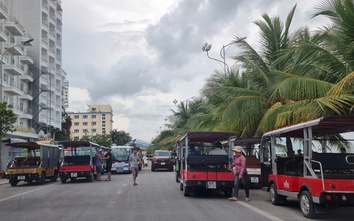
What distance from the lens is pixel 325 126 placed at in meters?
11.6

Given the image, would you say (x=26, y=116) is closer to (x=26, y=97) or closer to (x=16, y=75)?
(x=26, y=97)

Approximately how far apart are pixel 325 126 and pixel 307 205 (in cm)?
234

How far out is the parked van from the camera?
2348cm

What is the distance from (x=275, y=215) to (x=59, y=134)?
65915mm

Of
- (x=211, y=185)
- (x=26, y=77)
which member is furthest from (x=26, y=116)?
(x=211, y=185)

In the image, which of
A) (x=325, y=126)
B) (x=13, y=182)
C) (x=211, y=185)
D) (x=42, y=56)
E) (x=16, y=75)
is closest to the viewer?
(x=325, y=126)

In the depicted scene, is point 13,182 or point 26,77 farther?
point 26,77

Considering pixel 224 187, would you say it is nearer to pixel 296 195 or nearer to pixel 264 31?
pixel 296 195

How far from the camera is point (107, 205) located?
13.1m

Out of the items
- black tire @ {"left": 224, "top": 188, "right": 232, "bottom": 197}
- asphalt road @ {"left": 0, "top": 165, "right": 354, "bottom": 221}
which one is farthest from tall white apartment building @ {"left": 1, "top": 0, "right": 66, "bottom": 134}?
black tire @ {"left": 224, "top": 188, "right": 232, "bottom": 197}

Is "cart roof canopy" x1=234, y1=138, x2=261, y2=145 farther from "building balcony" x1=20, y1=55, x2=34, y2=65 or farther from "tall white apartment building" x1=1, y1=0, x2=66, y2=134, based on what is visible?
"tall white apartment building" x1=1, y1=0, x2=66, y2=134

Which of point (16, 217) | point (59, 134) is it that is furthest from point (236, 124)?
point (59, 134)

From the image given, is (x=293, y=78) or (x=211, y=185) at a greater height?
(x=293, y=78)

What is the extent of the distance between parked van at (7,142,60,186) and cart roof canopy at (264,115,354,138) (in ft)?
49.6
